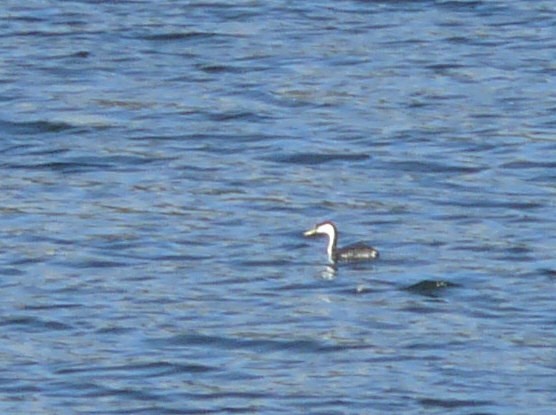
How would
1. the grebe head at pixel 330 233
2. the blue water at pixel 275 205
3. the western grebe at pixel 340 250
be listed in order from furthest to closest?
the grebe head at pixel 330 233, the western grebe at pixel 340 250, the blue water at pixel 275 205

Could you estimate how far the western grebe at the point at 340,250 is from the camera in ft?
61.2

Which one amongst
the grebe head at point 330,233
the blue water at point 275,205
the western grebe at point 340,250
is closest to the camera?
the blue water at point 275,205

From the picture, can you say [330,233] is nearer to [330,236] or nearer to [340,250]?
[330,236]

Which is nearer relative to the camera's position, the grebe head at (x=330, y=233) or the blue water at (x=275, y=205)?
the blue water at (x=275, y=205)

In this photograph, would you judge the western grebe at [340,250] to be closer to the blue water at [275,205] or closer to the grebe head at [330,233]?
the grebe head at [330,233]

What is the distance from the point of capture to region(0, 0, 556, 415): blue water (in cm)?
1602

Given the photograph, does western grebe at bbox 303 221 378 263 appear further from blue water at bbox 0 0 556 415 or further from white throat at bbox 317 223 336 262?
blue water at bbox 0 0 556 415

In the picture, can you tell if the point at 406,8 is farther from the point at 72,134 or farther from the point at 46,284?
the point at 46,284

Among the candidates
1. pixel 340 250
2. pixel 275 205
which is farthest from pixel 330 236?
pixel 275 205

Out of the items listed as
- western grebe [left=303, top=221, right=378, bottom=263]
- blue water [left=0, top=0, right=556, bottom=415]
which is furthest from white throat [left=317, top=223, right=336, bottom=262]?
blue water [left=0, top=0, right=556, bottom=415]

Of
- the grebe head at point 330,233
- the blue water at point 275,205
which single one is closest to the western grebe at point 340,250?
the grebe head at point 330,233

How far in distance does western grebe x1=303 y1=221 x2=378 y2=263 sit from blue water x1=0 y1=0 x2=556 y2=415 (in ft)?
0.39

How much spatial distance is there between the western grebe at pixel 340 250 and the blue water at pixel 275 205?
119 millimetres

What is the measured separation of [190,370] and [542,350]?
8.28 feet
